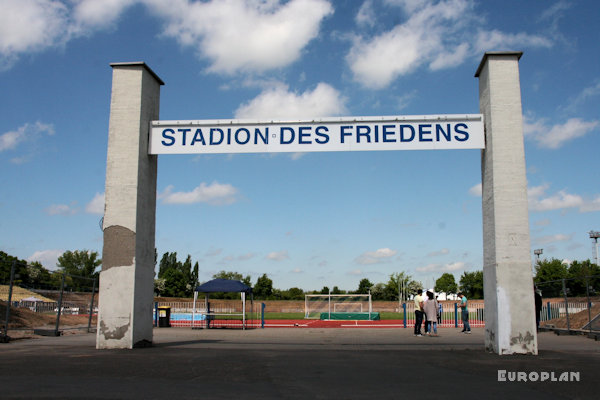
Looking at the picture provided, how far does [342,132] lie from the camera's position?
12367 mm

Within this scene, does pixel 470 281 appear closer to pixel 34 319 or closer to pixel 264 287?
pixel 264 287

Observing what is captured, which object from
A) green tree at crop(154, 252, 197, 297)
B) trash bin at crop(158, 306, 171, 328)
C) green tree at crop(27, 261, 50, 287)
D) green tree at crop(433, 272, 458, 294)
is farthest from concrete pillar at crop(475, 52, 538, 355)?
green tree at crop(433, 272, 458, 294)

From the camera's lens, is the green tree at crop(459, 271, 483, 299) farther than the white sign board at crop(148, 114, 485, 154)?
Yes

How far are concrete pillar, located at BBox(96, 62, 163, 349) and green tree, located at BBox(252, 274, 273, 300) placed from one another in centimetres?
8868

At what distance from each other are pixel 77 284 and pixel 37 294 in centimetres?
1912

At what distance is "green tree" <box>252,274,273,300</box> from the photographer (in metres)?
99.8

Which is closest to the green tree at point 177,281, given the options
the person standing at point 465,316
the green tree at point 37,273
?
the green tree at point 37,273

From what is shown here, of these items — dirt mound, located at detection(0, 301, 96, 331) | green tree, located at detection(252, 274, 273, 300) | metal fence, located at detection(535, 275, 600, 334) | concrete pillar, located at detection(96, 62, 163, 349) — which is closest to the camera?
concrete pillar, located at detection(96, 62, 163, 349)

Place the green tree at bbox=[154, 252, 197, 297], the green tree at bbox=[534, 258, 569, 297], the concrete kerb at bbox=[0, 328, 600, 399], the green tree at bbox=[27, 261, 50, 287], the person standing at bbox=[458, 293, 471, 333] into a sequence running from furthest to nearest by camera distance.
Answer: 1. the green tree at bbox=[154, 252, 197, 297]
2. the green tree at bbox=[534, 258, 569, 297]
3. the person standing at bbox=[458, 293, 471, 333]
4. the green tree at bbox=[27, 261, 50, 287]
5. the concrete kerb at bbox=[0, 328, 600, 399]

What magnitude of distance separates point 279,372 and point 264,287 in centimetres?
9456

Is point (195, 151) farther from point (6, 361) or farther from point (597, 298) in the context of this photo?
point (597, 298)

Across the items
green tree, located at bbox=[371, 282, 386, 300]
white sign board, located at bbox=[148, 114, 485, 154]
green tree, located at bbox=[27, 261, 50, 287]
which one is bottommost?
green tree, located at bbox=[371, 282, 386, 300]

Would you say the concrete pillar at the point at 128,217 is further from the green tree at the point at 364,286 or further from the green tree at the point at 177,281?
the green tree at the point at 364,286

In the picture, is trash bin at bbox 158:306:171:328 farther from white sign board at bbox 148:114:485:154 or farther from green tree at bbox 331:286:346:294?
green tree at bbox 331:286:346:294
